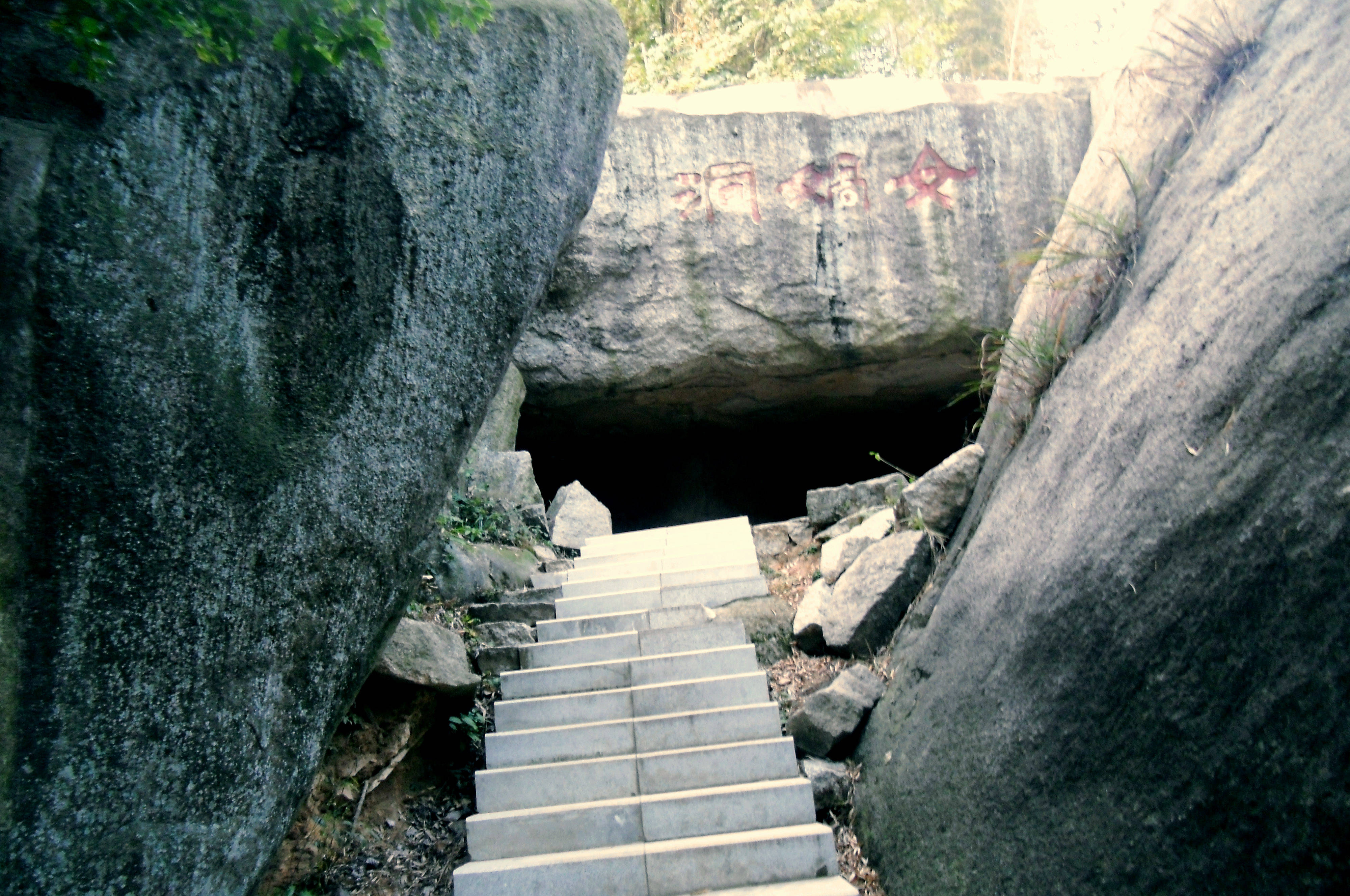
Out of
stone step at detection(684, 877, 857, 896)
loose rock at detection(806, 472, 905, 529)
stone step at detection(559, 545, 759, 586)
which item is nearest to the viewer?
stone step at detection(684, 877, 857, 896)

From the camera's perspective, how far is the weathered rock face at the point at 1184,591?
1.95 meters

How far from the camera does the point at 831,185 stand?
8961 millimetres

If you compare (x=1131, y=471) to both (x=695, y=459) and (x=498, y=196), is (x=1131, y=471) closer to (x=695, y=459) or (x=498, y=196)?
(x=498, y=196)

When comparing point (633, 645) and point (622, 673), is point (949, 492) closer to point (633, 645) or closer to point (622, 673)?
point (633, 645)

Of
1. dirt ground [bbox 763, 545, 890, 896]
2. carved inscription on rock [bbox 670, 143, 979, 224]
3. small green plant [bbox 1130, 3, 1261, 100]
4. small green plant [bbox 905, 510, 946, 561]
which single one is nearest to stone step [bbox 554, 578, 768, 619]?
dirt ground [bbox 763, 545, 890, 896]

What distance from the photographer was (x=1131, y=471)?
9.27 ft

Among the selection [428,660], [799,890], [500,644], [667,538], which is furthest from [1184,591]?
[667,538]

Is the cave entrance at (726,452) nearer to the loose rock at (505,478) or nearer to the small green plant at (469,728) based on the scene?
the loose rock at (505,478)

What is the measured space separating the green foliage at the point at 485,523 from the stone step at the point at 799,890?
349cm

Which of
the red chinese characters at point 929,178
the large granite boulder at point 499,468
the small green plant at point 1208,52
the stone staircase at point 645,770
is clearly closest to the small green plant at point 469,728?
the stone staircase at point 645,770

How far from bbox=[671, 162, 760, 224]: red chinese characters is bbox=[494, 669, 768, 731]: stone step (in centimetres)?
587

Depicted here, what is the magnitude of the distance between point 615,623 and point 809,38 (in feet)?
30.8

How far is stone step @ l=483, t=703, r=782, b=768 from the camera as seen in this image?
158 inches

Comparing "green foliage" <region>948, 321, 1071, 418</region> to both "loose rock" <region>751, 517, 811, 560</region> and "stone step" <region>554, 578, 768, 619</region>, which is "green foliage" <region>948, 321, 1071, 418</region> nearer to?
"stone step" <region>554, 578, 768, 619</region>
